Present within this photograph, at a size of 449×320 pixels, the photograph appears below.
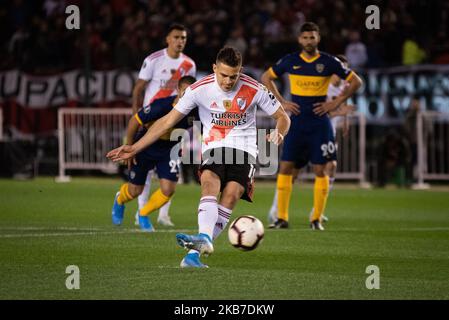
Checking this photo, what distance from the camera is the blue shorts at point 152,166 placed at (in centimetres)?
1436

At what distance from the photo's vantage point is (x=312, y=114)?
1479cm

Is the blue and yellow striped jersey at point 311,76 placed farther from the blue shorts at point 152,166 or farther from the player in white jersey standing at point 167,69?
the blue shorts at point 152,166

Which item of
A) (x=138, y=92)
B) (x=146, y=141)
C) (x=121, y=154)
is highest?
(x=138, y=92)

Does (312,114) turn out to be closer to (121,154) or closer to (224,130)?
(224,130)

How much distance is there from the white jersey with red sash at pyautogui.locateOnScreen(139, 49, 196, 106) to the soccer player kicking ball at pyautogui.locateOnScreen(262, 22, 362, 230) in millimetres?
1697

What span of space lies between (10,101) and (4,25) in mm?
3154

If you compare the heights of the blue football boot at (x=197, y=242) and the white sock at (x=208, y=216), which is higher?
the white sock at (x=208, y=216)

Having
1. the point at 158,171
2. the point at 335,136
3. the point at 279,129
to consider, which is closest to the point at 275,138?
the point at 279,129

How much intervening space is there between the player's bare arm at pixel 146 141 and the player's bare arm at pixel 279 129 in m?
0.92

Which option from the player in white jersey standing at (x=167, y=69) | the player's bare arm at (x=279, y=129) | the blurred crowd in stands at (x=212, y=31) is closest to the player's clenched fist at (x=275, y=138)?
the player's bare arm at (x=279, y=129)

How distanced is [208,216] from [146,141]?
902 mm

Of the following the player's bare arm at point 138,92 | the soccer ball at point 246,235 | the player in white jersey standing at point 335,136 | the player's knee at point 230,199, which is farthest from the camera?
the player's bare arm at point 138,92

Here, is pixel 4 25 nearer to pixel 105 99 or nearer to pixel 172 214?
pixel 105 99

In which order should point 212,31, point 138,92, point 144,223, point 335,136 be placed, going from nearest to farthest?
point 144,223
point 138,92
point 335,136
point 212,31
